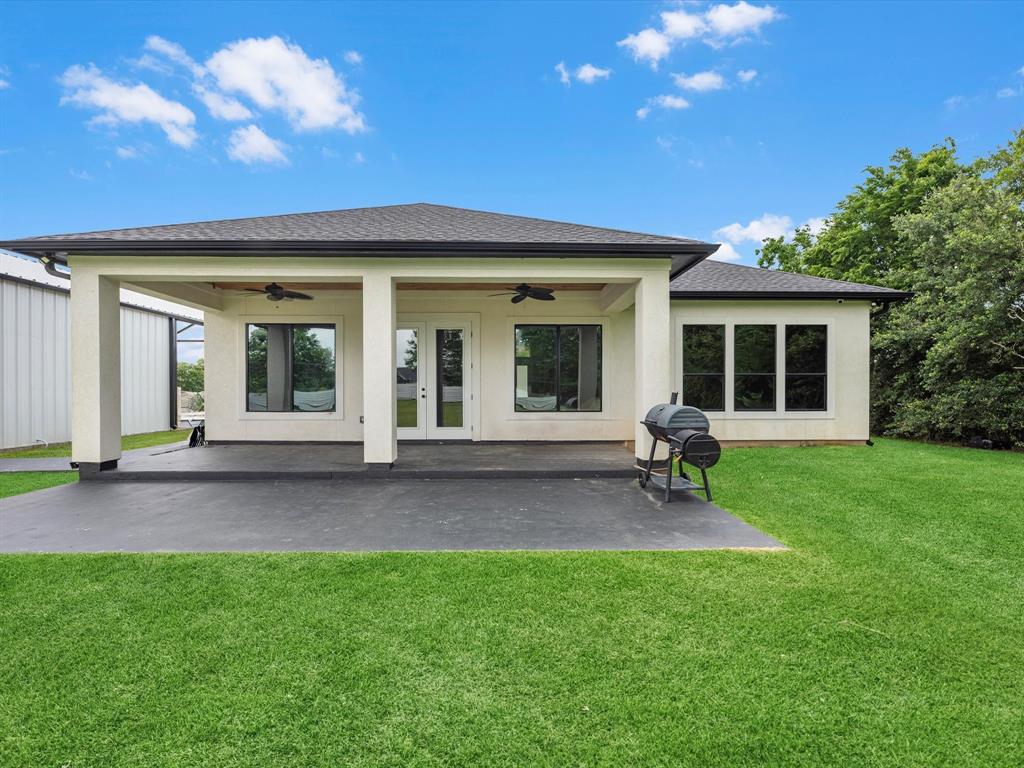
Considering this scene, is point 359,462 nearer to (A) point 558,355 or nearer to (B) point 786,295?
(A) point 558,355

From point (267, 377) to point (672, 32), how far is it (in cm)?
1495

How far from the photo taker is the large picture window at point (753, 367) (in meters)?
9.31

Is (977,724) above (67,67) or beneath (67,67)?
beneath

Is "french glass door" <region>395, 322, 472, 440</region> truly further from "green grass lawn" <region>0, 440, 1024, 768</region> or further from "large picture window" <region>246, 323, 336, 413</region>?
"green grass lawn" <region>0, 440, 1024, 768</region>

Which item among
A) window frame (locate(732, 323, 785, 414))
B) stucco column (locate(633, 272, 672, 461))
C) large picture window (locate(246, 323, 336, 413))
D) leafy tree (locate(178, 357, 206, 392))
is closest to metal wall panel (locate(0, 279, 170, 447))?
large picture window (locate(246, 323, 336, 413))

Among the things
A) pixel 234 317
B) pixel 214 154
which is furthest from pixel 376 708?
pixel 214 154

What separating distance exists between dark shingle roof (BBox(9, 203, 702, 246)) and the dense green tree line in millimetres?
7629

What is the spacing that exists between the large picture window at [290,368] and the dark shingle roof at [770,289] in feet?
22.6

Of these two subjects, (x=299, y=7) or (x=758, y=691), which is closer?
(x=758, y=691)

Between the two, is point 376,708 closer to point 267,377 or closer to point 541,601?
point 541,601

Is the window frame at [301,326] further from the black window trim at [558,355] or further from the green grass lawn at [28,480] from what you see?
the black window trim at [558,355]

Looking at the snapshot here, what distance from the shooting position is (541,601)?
288 cm

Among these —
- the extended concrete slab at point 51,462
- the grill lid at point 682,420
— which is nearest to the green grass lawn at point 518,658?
the grill lid at point 682,420

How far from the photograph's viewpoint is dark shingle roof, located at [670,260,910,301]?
902 centimetres
